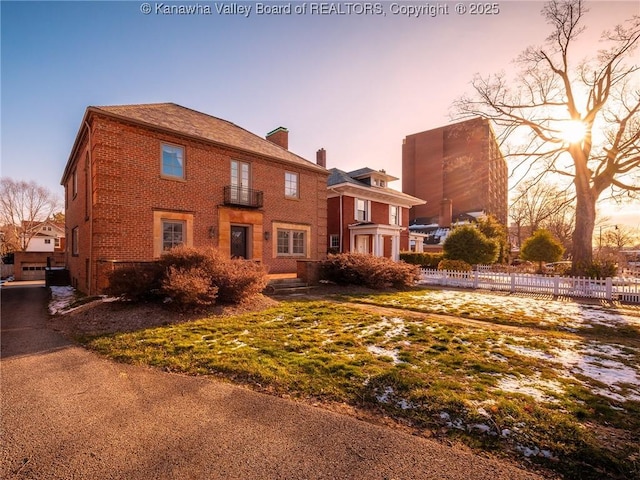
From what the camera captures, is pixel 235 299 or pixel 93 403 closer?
pixel 93 403

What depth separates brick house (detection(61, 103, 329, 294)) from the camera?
11.3 m

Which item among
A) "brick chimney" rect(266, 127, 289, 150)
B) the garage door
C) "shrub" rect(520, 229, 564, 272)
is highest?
"brick chimney" rect(266, 127, 289, 150)

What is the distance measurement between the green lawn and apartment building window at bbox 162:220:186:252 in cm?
645

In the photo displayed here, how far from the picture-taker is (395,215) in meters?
27.2

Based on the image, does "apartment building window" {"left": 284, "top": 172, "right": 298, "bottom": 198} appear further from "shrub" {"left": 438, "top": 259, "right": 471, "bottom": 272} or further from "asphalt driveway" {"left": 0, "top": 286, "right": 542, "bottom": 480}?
"asphalt driveway" {"left": 0, "top": 286, "right": 542, "bottom": 480}

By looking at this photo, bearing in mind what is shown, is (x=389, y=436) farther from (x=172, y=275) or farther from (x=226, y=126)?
(x=226, y=126)

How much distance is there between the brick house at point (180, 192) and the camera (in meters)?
11.3

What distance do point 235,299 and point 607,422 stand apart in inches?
312

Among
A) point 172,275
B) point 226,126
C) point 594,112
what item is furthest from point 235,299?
point 594,112

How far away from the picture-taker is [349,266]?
13.9m

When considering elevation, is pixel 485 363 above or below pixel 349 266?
below

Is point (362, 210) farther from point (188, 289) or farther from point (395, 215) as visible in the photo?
point (188, 289)

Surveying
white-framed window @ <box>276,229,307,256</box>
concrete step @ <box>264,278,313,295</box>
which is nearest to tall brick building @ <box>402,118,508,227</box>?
white-framed window @ <box>276,229,307,256</box>

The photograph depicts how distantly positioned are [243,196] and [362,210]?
1126 cm
